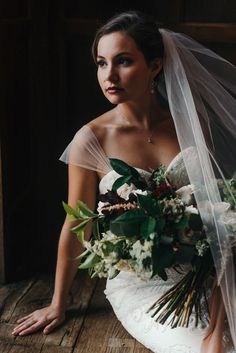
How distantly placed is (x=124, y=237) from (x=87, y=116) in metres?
1.17

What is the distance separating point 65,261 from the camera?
2461 millimetres

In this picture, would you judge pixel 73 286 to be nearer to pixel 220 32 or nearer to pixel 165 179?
pixel 165 179

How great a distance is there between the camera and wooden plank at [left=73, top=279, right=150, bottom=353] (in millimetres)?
2379

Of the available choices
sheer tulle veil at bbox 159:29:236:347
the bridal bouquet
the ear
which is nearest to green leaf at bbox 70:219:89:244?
the bridal bouquet

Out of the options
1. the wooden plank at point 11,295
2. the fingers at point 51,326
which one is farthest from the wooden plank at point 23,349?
the wooden plank at point 11,295

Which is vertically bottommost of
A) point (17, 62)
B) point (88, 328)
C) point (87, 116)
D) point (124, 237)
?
point (88, 328)

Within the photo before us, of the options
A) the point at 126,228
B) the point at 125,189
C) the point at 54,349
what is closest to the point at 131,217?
the point at 126,228

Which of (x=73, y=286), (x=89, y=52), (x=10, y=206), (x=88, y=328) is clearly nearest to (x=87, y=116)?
(x=89, y=52)

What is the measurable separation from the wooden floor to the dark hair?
3.39 ft

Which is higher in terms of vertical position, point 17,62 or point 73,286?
point 17,62

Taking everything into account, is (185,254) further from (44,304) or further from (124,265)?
(44,304)

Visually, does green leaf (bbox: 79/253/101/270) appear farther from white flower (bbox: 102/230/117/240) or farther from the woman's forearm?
the woman's forearm

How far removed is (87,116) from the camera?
3021 millimetres

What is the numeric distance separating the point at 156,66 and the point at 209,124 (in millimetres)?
268
